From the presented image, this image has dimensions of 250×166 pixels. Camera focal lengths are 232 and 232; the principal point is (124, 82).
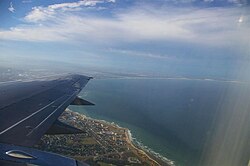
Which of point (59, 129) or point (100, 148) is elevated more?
point (59, 129)

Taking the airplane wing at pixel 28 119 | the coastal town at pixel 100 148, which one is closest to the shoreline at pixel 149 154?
the coastal town at pixel 100 148

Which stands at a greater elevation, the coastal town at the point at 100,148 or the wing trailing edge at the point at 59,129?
the wing trailing edge at the point at 59,129

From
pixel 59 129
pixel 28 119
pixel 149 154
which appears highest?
pixel 28 119

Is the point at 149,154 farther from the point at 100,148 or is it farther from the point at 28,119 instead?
the point at 28,119

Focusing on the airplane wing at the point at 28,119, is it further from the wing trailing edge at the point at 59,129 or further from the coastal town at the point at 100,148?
the coastal town at the point at 100,148

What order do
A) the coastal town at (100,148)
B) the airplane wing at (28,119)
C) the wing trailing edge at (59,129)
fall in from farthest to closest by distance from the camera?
the coastal town at (100,148)
the wing trailing edge at (59,129)
the airplane wing at (28,119)

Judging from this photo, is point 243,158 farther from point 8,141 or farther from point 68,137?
point 8,141

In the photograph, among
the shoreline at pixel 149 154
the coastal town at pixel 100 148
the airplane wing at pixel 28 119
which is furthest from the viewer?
the shoreline at pixel 149 154

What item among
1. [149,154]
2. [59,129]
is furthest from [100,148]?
[59,129]
